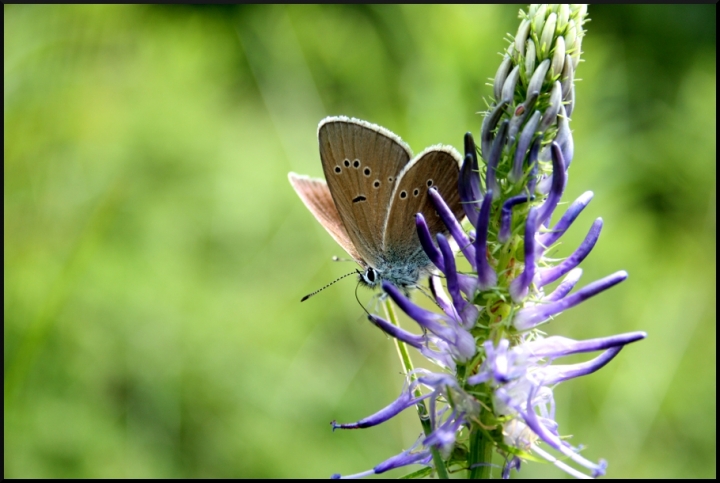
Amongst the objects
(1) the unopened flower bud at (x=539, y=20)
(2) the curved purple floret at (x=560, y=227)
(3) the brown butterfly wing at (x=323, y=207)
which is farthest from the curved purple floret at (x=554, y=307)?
(3) the brown butterfly wing at (x=323, y=207)

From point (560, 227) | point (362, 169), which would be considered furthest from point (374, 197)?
point (560, 227)

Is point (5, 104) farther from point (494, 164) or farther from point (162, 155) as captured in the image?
point (494, 164)

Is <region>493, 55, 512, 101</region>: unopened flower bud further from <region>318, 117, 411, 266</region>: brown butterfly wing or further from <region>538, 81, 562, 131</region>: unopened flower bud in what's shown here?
<region>318, 117, 411, 266</region>: brown butterfly wing

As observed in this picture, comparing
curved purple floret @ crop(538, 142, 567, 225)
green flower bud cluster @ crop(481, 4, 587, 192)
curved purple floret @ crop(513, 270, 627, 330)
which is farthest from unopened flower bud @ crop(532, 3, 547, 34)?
curved purple floret @ crop(513, 270, 627, 330)

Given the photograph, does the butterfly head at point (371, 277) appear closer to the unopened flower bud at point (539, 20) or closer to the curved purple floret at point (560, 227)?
the curved purple floret at point (560, 227)

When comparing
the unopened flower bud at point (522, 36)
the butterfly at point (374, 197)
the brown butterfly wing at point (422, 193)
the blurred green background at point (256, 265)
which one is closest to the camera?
the unopened flower bud at point (522, 36)

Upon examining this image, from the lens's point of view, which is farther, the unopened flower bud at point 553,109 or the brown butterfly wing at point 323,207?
the brown butterfly wing at point 323,207
